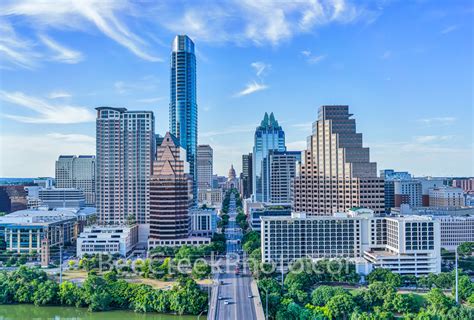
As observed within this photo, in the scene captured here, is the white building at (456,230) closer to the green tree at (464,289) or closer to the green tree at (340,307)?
the green tree at (464,289)

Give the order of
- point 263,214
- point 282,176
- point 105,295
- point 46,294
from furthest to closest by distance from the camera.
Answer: point 282,176 → point 263,214 → point 46,294 → point 105,295

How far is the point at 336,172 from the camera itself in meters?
54.0

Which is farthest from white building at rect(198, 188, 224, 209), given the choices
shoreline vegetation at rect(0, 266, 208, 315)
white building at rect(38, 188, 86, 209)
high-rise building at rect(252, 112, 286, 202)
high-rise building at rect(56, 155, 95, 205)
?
shoreline vegetation at rect(0, 266, 208, 315)

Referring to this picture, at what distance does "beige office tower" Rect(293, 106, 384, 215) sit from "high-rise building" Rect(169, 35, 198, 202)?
39.4 m

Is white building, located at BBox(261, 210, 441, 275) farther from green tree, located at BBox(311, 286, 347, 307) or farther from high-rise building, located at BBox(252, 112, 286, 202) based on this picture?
high-rise building, located at BBox(252, 112, 286, 202)

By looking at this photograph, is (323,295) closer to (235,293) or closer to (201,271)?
(235,293)

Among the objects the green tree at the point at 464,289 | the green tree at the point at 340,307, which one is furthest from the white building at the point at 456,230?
the green tree at the point at 340,307

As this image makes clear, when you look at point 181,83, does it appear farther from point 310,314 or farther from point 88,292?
point 310,314

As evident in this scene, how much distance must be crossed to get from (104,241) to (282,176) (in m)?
47.8

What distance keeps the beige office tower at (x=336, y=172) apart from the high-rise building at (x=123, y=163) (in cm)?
2339

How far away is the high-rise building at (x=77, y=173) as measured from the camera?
114438 millimetres

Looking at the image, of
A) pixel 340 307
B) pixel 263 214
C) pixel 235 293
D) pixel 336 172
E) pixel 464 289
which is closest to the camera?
pixel 340 307

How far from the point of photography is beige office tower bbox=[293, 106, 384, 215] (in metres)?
50.8

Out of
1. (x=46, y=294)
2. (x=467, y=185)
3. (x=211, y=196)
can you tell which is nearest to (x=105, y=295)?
(x=46, y=294)
